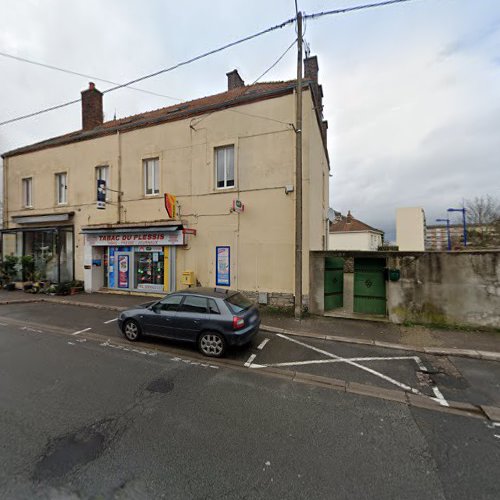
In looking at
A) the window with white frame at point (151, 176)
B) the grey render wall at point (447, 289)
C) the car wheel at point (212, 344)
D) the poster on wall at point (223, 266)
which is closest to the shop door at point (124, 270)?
the window with white frame at point (151, 176)

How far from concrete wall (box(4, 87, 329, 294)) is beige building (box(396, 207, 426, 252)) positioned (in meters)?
18.5

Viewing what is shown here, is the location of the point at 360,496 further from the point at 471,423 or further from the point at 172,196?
the point at 172,196

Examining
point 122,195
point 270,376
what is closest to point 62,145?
point 122,195

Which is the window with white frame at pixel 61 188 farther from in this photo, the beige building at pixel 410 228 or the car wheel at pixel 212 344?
the beige building at pixel 410 228

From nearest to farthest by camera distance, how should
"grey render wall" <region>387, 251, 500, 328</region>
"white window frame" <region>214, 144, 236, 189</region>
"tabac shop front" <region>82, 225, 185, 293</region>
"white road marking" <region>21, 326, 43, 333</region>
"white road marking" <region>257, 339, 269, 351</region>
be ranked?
"white road marking" <region>257, 339, 269, 351</region>, "grey render wall" <region>387, 251, 500, 328</region>, "white road marking" <region>21, 326, 43, 333</region>, "white window frame" <region>214, 144, 236, 189</region>, "tabac shop front" <region>82, 225, 185, 293</region>

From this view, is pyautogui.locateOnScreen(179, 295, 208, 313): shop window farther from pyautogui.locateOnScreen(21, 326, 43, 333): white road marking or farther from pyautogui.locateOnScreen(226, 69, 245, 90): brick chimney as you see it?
pyautogui.locateOnScreen(226, 69, 245, 90): brick chimney

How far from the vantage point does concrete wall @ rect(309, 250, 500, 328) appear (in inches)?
270

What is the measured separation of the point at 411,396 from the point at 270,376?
2244 mm

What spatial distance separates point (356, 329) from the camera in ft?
23.2

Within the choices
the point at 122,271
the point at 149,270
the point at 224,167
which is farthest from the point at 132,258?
the point at 224,167

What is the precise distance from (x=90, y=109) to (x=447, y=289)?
17.9m

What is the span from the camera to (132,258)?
11625 millimetres

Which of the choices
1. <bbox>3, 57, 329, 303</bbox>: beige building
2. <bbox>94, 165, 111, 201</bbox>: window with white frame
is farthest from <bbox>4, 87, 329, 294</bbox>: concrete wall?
<bbox>94, 165, 111, 201</bbox>: window with white frame

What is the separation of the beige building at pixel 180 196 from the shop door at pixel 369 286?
176 centimetres
